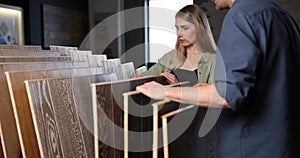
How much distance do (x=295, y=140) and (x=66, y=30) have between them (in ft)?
16.3

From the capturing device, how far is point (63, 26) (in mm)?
5480

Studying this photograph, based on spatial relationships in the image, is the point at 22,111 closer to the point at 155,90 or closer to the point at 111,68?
the point at 155,90

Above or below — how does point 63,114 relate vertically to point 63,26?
below

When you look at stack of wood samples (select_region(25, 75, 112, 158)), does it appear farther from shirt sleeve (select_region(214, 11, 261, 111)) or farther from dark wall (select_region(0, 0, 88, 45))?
dark wall (select_region(0, 0, 88, 45))

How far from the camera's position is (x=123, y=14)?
19.6 feet

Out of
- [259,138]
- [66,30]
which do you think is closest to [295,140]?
[259,138]

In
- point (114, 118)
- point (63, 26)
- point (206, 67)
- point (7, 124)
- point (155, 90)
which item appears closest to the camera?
point (155, 90)

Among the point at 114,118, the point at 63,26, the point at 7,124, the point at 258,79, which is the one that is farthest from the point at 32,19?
the point at 258,79

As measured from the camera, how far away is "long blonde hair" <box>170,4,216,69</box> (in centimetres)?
157

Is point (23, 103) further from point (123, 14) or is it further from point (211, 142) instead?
point (123, 14)

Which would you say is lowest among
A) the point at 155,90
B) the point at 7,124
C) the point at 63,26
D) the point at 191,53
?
the point at 7,124

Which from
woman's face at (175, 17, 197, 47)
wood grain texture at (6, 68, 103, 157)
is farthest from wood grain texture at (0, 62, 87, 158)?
woman's face at (175, 17, 197, 47)

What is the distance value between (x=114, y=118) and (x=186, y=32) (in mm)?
580

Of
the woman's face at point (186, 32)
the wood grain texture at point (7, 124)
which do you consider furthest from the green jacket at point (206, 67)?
the wood grain texture at point (7, 124)
